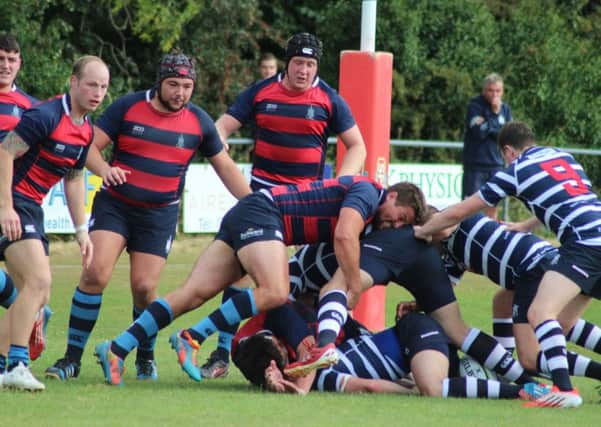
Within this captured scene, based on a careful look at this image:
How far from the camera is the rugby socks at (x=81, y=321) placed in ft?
27.5

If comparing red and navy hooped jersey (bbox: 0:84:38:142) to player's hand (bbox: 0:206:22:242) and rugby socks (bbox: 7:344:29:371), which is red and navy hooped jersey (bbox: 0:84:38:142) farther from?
rugby socks (bbox: 7:344:29:371)

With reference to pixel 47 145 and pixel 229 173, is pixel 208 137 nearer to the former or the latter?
pixel 229 173

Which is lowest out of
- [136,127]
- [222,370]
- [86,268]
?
[222,370]

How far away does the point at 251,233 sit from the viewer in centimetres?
798

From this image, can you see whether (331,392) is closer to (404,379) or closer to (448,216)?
(404,379)

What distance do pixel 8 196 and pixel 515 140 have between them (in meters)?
2.98

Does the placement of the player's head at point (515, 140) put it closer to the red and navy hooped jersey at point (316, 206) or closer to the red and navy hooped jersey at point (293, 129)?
the red and navy hooped jersey at point (316, 206)

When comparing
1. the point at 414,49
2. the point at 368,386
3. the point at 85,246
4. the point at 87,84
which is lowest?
the point at 368,386

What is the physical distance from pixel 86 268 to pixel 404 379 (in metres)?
2.05

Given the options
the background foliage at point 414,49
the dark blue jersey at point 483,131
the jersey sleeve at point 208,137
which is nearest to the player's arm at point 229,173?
the jersey sleeve at point 208,137

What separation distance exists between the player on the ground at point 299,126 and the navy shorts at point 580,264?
226cm

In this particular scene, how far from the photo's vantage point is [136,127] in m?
8.47

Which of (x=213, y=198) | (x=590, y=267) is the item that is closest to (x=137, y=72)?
(x=213, y=198)

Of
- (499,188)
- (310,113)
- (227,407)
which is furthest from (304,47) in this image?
(227,407)
